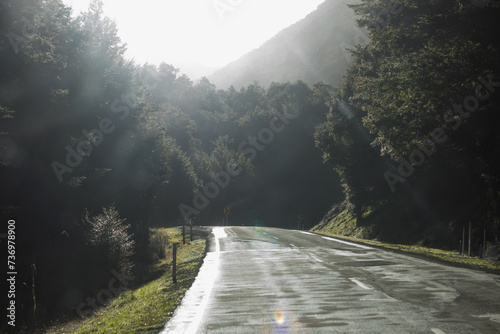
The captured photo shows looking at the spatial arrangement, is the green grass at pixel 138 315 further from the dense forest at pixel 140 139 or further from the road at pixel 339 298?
the dense forest at pixel 140 139

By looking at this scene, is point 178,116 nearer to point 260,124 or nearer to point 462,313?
point 260,124

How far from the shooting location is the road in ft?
23.2

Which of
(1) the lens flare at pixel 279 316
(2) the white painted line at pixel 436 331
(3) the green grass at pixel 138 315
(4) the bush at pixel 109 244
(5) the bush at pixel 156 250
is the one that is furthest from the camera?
(5) the bush at pixel 156 250

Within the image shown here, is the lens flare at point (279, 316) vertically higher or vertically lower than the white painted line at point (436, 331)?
higher

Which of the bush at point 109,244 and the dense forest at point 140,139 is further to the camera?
the bush at point 109,244

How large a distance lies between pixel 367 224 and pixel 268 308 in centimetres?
3142

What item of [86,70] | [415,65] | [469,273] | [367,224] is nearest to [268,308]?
[469,273]

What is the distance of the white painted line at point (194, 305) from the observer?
7.23 metres

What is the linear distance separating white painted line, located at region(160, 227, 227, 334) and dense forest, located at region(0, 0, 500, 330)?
608 cm

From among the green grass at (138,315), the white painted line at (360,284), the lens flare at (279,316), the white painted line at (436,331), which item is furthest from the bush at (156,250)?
the white painted line at (436,331)

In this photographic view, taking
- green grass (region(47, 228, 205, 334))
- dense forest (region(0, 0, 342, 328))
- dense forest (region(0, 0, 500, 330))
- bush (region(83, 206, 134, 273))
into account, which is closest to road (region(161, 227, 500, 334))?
green grass (region(47, 228, 205, 334))

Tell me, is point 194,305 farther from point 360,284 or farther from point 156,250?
point 156,250

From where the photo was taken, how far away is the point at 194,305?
909 cm

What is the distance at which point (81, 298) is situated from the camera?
1817cm
